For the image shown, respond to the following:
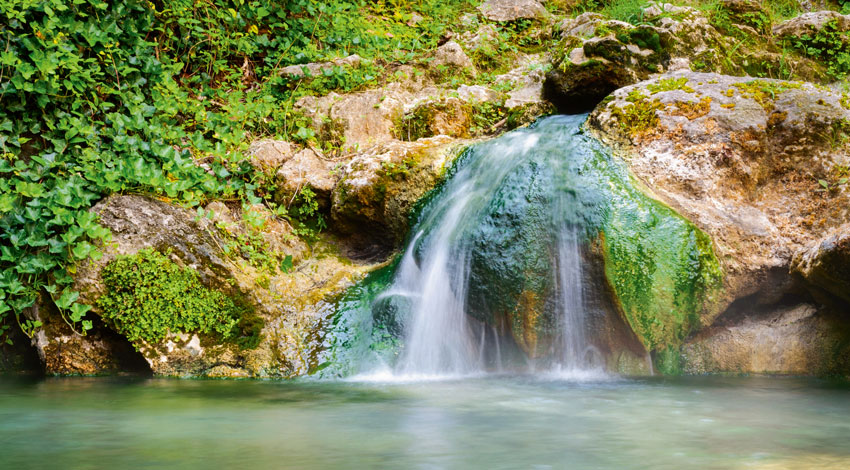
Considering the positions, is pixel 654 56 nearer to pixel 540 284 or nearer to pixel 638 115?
pixel 638 115

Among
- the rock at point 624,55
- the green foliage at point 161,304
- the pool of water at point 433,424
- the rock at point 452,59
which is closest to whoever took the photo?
the pool of water at point 433,424

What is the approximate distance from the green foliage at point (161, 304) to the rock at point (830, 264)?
4.08m

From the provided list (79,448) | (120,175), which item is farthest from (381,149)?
(79,448)

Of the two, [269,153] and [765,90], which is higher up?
[765,90]

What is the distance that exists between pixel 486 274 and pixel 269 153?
9.01 ft

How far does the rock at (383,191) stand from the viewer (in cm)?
595

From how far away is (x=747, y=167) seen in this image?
5.12 m

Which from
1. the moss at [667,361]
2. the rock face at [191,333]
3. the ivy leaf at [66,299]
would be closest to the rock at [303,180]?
the rock face at [191,333]

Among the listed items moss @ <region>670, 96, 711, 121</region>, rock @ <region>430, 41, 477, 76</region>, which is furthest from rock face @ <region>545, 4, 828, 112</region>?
rock @ <region>430, 41, 477, 76</region>

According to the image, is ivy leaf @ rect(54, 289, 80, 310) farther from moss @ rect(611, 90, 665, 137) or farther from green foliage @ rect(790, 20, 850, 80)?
green foliage @ rect(790, 20, 850, 80)

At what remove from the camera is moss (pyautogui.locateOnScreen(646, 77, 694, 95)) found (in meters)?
5.56

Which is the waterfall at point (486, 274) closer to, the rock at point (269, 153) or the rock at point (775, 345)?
the rock at point (775, 345)

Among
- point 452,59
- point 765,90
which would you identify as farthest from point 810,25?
point 452,59

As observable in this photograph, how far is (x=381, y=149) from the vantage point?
6277mm
